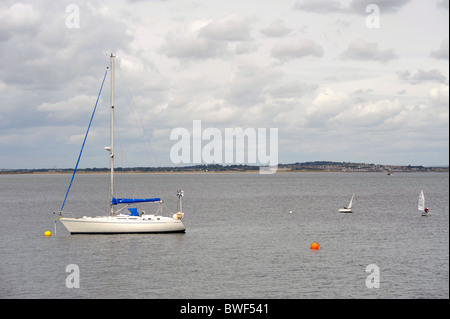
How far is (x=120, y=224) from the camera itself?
214ft

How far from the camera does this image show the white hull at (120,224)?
65.2 m

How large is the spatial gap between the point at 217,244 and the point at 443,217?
53.3 meters

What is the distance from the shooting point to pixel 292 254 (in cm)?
5528

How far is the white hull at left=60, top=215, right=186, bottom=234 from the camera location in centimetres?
6519
